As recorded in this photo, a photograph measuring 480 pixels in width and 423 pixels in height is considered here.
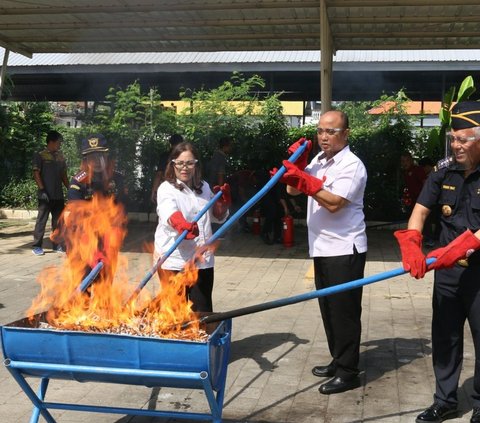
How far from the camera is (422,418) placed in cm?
391

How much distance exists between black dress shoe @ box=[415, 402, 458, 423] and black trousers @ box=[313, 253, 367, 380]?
0.66 meters

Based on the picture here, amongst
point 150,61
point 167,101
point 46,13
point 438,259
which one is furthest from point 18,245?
point 167,101

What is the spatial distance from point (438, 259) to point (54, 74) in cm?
1587

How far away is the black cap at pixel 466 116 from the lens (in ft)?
11.8

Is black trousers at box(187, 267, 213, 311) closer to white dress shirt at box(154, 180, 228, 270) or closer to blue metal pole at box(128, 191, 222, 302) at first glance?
white dress shirt at box(154, 180, 228, 270)

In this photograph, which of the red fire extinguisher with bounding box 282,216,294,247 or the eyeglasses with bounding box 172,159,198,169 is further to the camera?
the red fire extinguisher with bounding box 282,216,294,247

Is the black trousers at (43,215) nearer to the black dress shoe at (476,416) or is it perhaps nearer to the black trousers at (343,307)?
the black trousers at (343,307)

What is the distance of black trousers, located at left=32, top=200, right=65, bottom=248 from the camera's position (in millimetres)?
10070

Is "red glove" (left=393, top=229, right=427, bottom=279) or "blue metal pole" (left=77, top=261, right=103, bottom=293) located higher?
"red glove" (left=393, top=229, right=427, bottom=279)

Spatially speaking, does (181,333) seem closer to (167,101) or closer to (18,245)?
(18,245)

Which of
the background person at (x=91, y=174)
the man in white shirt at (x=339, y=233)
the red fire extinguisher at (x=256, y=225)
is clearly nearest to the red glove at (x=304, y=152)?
the man in white shirt at (x=339, y=233)

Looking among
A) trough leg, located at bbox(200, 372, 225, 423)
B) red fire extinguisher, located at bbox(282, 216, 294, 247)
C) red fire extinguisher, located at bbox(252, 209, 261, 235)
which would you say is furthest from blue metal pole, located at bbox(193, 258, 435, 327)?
red fire extinguisher, located at bbox(252, 209, 261, 235)

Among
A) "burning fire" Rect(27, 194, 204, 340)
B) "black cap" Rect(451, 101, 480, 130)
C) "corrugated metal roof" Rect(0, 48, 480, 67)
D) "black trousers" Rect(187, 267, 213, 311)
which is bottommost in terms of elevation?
"black trousers" Rect(187, 267, 213, 311)

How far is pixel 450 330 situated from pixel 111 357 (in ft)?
6.87
